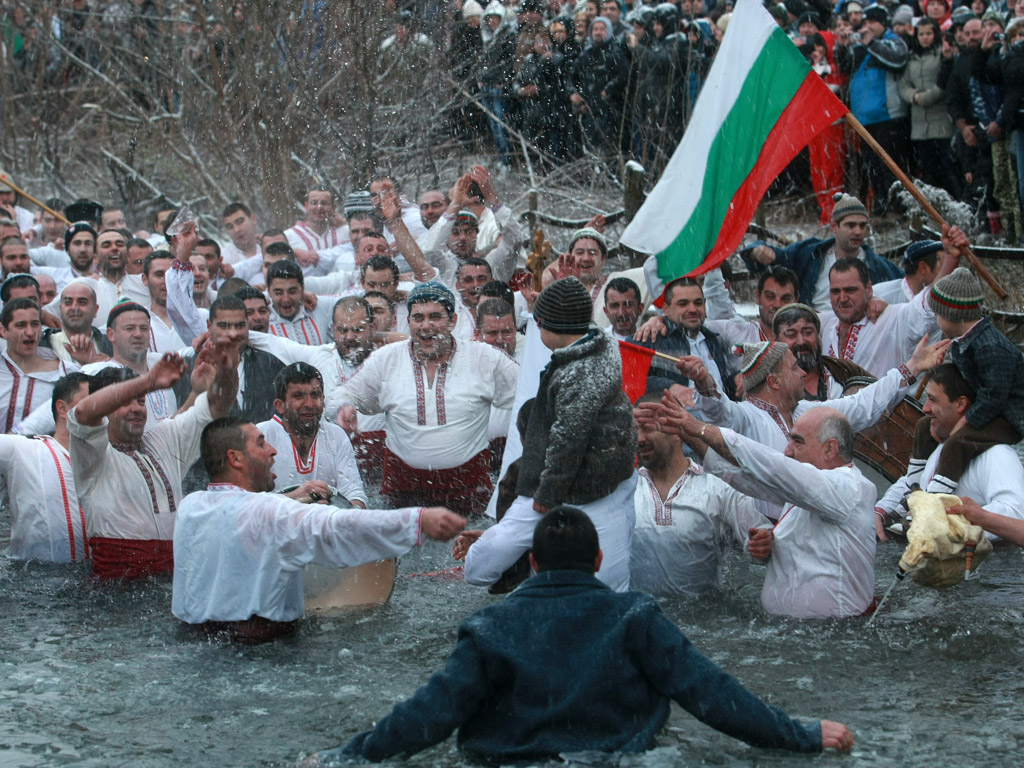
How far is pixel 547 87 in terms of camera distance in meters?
15.0

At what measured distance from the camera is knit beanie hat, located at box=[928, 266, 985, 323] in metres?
6.94

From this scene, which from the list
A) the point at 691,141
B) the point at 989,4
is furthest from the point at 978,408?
the point at 989,4

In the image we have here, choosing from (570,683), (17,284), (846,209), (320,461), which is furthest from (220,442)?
(846,209)

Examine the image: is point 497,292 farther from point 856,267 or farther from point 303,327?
point 856,267

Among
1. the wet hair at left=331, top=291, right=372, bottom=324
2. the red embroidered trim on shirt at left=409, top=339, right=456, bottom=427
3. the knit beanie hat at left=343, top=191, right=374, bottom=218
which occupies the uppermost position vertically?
the knit beanie hat at left=343, top=191, right=374, bottom=218

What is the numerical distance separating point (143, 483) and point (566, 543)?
3.29 m

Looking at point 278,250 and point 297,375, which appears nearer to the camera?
point 297,375

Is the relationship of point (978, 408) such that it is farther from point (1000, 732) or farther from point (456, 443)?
point (456, 443)

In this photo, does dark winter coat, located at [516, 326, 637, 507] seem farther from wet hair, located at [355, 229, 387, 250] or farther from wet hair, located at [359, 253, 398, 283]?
wet hair, located at [355, 229, 387, 250]

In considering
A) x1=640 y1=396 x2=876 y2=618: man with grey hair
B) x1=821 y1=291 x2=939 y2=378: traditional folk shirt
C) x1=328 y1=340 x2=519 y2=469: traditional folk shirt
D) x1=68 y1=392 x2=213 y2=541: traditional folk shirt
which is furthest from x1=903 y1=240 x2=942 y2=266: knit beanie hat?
x1=68 y1=392 x2=213 y2=541: traditional folk shirt

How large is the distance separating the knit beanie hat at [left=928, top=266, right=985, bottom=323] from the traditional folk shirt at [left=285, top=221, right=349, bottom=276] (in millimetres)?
6406

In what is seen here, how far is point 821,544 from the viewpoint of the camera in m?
5.83

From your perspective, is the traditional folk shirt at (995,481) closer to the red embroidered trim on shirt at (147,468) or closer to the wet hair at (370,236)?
the red embroidered trim on shirt at (147,468)

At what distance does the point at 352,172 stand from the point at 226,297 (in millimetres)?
6863
